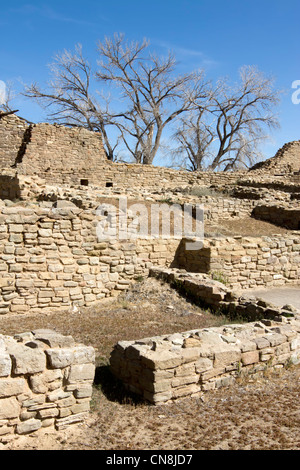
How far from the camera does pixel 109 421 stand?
14.0 ft

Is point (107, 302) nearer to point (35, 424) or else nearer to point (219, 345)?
point (219, 345)

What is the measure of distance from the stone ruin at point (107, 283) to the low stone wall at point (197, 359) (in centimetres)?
1

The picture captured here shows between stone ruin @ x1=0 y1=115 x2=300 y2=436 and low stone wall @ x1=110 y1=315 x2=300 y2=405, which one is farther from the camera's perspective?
low stone wall @ x1=110 y1=315 x2=300 y2=405

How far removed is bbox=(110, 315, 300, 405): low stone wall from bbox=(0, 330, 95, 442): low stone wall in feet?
2.32

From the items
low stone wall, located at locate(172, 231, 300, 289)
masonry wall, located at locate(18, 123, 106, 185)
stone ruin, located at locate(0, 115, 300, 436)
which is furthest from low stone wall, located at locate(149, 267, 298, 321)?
masonry wall, located at locate(18, 123, 106, 185)

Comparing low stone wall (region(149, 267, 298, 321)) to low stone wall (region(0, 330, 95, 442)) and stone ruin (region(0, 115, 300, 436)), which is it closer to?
stone ruin (region(0, 115, 300, 436))

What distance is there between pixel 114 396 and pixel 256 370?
189 centimetres

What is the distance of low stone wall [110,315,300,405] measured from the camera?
15.4 ft

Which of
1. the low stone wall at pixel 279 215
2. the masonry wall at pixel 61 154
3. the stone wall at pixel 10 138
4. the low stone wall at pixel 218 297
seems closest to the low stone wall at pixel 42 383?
the low stone wall at pixel 218 297

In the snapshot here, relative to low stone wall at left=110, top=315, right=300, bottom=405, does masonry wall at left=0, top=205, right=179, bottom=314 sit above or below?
above

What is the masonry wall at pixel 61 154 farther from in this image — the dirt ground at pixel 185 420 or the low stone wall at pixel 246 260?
the dirt ground at pixel 185 420

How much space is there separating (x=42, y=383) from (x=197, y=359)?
1800 millimetres
